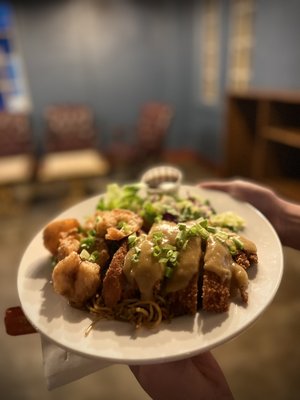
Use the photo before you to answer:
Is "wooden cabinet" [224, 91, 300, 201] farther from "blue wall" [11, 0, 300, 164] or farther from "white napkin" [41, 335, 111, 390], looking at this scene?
"white napkin" [41, 335, 111, 390]

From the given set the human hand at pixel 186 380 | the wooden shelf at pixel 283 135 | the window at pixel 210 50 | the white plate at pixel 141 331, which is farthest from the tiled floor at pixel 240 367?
the window at pixel 210 50

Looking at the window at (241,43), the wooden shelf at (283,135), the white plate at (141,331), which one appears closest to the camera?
the white plate at (141,331)

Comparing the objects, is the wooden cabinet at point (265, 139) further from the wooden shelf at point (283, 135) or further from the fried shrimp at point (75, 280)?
the fried shrimp at point (75, 280)

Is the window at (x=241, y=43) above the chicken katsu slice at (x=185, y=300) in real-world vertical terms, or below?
above

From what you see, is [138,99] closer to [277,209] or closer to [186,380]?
[277,209]

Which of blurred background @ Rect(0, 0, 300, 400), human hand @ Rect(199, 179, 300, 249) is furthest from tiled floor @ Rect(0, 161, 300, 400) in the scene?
human hand @ Rect(199, 179, 300, 249)
